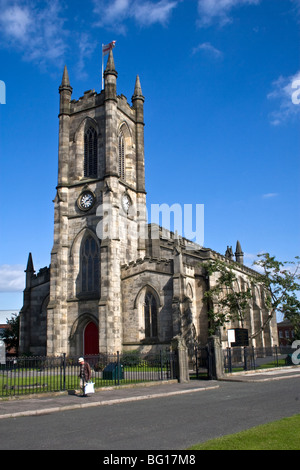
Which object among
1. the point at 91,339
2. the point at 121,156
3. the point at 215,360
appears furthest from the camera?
the point at 121,156

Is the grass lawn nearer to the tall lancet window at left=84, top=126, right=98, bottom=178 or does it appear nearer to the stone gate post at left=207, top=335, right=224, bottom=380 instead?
the stone gate post at left=207, top=335, right=224, bottom=380

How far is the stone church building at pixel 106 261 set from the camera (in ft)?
107

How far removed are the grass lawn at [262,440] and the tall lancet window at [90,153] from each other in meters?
31.1

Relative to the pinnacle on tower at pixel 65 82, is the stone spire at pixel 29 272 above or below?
below

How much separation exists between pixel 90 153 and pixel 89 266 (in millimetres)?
10308

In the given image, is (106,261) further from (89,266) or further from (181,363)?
(181,363)

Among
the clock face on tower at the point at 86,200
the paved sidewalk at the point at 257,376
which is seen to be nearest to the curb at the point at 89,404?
the paved sidewalk at the point at 257,376

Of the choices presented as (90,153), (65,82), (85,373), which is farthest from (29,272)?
(85,373)

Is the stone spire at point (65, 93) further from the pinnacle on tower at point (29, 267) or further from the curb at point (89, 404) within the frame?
the curb at point (89, 404)

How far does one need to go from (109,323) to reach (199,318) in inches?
302

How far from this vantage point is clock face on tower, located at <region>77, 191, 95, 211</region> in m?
36.5

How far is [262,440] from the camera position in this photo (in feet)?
25.8

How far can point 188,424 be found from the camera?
10164mm

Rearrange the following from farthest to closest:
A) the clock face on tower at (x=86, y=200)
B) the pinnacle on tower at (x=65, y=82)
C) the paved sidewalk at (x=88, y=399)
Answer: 1. the pinnacle on tower at (x=65, y=82)
2. the clock face on tower at (x=86, y=200)
3. the paved sidewalk at (x=88, y=399)
